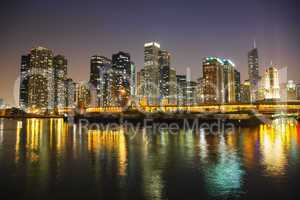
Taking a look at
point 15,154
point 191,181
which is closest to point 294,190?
point 191,181

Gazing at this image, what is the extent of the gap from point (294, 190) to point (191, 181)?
4.58 meters

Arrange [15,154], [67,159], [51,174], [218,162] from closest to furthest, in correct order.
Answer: [51,174] → [218,162] → [67,159] → [15,154]

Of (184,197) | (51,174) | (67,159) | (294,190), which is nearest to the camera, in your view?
(184,197)

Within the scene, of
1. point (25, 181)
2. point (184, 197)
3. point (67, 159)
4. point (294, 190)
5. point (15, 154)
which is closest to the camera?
point (184, 197)

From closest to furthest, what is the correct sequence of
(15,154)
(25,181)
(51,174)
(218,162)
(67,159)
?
(25,181) < (51,174) < (218,162) < (67,159) < (15,154)

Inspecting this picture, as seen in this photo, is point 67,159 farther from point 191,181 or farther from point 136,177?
point 191,181

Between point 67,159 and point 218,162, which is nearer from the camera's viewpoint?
point 218,162

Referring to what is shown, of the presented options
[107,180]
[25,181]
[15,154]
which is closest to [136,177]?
[107,180]

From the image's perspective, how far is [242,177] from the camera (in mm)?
16094

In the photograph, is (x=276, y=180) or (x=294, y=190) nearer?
(x=294, y=190)

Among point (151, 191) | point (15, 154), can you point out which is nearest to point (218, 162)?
point (151, 191)

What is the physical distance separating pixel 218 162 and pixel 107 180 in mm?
8409

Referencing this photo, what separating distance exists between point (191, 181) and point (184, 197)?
2.83 m

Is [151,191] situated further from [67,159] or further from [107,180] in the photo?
[67,159]
